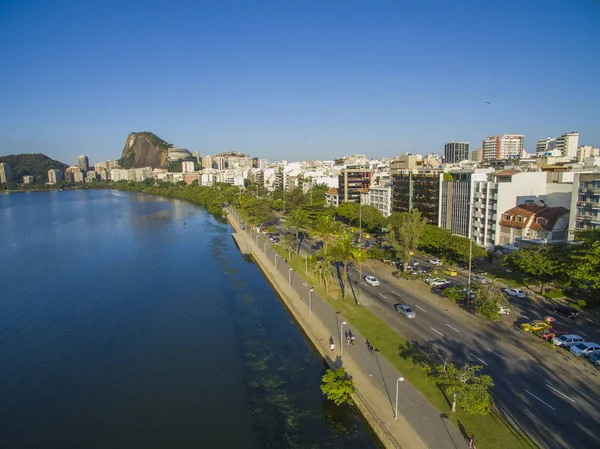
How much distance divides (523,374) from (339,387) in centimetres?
1073

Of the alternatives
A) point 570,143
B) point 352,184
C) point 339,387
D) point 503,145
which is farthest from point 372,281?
point 503,145

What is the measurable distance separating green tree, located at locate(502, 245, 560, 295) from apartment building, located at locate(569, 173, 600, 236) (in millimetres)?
5777

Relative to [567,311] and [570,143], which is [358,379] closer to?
[567,311]

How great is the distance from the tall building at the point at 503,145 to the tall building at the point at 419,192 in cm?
11289

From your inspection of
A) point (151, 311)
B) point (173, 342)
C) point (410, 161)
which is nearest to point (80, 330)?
point (151, 311)

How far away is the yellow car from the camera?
97.2ft

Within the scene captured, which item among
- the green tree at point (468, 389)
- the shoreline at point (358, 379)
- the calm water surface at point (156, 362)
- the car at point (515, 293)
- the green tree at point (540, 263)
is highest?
the green tree at point (540, 263)

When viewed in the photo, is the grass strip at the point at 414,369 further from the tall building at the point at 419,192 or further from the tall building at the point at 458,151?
the tall building at the point at 458,151

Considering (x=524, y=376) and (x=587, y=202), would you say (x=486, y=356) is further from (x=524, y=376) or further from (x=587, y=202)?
(x=587, y=202)

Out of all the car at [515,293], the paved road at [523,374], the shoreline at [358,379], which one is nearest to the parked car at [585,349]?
the paved road at [523,374]

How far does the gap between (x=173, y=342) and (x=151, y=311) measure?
337 inches

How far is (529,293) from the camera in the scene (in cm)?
3819

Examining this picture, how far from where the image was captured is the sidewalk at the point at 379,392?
1878cm

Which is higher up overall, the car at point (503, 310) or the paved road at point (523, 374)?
the car at point (503, 310)
